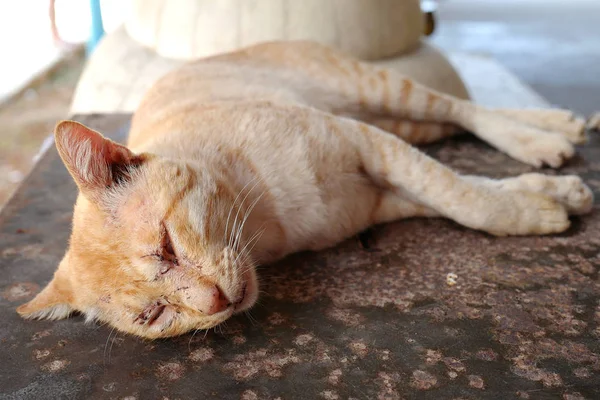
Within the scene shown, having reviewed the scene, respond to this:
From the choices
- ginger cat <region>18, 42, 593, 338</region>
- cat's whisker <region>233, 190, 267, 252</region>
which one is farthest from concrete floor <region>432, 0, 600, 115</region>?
cat's whisker <region>233, 190, 267, 252</region>

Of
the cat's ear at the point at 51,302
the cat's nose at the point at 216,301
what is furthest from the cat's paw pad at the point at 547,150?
the cat's ear at the point at 51,302

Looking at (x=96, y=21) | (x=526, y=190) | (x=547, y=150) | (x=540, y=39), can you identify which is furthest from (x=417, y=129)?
(x=540, y=39)

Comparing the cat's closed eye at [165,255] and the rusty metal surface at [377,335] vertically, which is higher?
the cat's closed eye at [165,255]

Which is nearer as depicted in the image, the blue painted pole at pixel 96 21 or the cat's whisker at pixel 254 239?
the cat's whisker at pixel 254 239

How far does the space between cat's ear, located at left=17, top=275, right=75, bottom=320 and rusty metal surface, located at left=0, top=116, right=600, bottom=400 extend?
2.0 inches

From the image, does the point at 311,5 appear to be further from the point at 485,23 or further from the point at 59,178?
the point at 485,23

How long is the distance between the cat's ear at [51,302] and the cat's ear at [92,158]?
0.29 metres

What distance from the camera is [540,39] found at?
8336 mm

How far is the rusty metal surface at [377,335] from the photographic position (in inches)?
56.6

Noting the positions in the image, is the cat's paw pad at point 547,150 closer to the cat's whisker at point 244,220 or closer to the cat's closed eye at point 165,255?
the cat's whisker at point 244,220

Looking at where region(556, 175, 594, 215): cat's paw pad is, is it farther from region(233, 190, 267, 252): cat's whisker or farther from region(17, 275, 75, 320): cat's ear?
region(17, 275, 75, 320): cat's ear

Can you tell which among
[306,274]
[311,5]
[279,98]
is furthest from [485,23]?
[306,274]

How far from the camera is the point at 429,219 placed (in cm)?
221

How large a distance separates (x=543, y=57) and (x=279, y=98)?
19.5 ft
